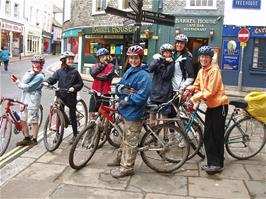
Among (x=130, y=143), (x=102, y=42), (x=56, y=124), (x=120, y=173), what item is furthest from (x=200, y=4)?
(x=120, y=173)

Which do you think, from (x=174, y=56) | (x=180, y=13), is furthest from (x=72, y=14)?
(x=174, y=56)

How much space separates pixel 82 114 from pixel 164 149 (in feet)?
8.46

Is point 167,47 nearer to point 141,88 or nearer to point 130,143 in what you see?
point 141,88

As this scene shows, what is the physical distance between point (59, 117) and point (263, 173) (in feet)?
10.6

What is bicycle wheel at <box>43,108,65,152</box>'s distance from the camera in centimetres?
620

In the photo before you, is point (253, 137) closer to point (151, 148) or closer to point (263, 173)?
point (263, 173)

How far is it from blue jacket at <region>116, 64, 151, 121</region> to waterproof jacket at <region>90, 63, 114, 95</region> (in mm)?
1422

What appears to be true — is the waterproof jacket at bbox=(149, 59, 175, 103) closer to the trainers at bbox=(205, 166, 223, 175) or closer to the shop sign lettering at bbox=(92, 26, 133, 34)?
the trainers at bbox=(205, 166, 223, 175)

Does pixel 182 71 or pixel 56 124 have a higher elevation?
pixel 182 71

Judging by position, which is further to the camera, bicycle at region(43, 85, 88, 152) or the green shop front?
the green shop front

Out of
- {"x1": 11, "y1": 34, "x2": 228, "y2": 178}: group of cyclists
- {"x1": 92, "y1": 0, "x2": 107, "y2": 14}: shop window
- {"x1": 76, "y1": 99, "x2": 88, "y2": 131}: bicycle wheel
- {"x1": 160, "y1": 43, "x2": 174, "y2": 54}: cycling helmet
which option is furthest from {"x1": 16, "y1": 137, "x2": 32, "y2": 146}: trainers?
{"x1": 92, "y1": 0, "x2": 107, "y2": 14}: shop window

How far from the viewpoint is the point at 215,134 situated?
213 inches

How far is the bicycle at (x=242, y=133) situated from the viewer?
591 cm

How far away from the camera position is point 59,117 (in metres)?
6.31
